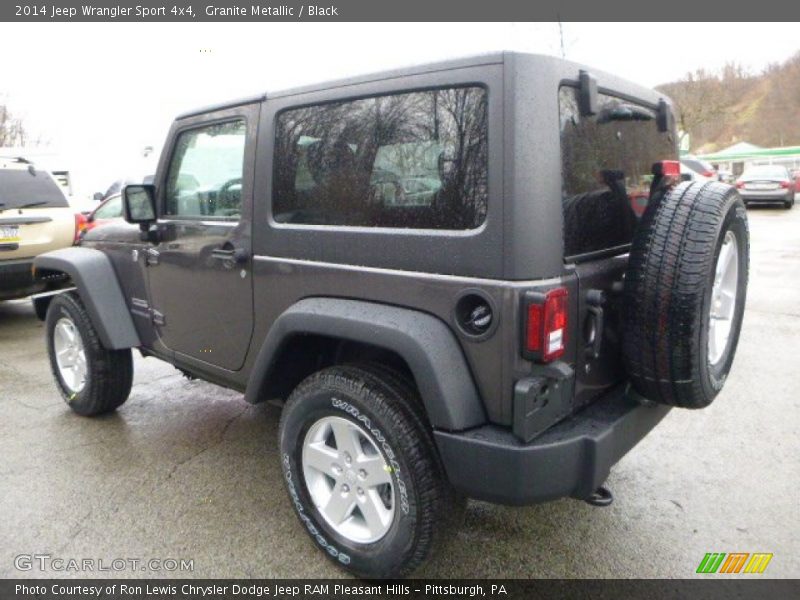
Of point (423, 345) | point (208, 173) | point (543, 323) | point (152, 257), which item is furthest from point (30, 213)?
point (543, 323)

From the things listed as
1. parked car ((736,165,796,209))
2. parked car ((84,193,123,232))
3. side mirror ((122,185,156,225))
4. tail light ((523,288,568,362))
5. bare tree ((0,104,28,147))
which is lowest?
tail light ((523,288,568,362))

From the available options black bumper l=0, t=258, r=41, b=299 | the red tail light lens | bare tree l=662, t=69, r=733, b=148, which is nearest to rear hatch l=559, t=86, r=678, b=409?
the red tail light lens

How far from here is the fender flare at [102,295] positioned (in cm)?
359

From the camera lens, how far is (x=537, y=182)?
6.32 feet

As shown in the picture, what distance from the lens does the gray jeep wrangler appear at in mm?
1955

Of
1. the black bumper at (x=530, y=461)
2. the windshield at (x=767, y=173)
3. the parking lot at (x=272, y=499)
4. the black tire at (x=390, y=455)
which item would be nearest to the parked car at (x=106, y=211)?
the parking lot at (x=272, y=499)

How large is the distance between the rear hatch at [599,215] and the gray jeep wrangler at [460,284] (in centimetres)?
1

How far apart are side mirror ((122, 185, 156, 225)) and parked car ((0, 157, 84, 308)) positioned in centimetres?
337

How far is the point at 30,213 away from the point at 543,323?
649cm

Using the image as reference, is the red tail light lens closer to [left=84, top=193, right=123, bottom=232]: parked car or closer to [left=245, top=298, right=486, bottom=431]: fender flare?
[left=245, top=298, right=486, bottom=431]: fender flare

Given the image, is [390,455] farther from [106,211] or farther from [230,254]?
[106,211]

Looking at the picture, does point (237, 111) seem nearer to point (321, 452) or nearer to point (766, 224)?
point (321, 452)

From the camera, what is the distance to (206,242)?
117 inches

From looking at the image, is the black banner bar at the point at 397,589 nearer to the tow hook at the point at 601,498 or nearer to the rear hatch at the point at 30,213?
the tow hook at the point at 601,498
